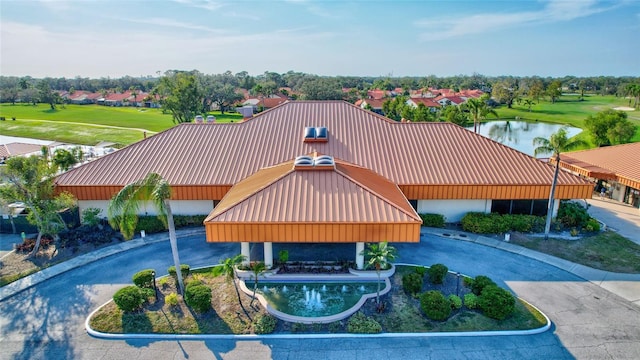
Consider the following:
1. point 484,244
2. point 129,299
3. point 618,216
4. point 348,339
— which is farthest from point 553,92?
point 129,299

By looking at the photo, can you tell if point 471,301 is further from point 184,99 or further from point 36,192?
point 184,99

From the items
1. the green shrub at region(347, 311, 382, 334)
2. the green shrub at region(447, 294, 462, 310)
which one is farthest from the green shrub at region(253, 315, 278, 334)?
the green shrub at region(447, 294, 462, 310)

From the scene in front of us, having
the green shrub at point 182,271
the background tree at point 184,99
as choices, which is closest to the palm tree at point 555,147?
the green shrub at point 182,271

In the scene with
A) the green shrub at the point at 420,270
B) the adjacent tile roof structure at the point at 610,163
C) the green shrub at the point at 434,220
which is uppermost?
the adjacent tile roof structure at the point at 610,163

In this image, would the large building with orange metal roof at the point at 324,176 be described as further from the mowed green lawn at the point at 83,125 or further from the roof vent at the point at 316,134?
the mowed green lawn at the point at 83,125

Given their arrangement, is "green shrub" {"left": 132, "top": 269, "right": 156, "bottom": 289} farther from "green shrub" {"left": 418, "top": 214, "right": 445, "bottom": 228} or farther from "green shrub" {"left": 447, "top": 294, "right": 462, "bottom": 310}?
"green shrub" {"left": 418, "top": 214, "right": 445, "bottom": 228}

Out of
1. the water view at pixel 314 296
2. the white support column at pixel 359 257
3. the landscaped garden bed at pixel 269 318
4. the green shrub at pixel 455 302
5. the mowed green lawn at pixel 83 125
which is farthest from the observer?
the mowed green lawn at pixel 83 125
